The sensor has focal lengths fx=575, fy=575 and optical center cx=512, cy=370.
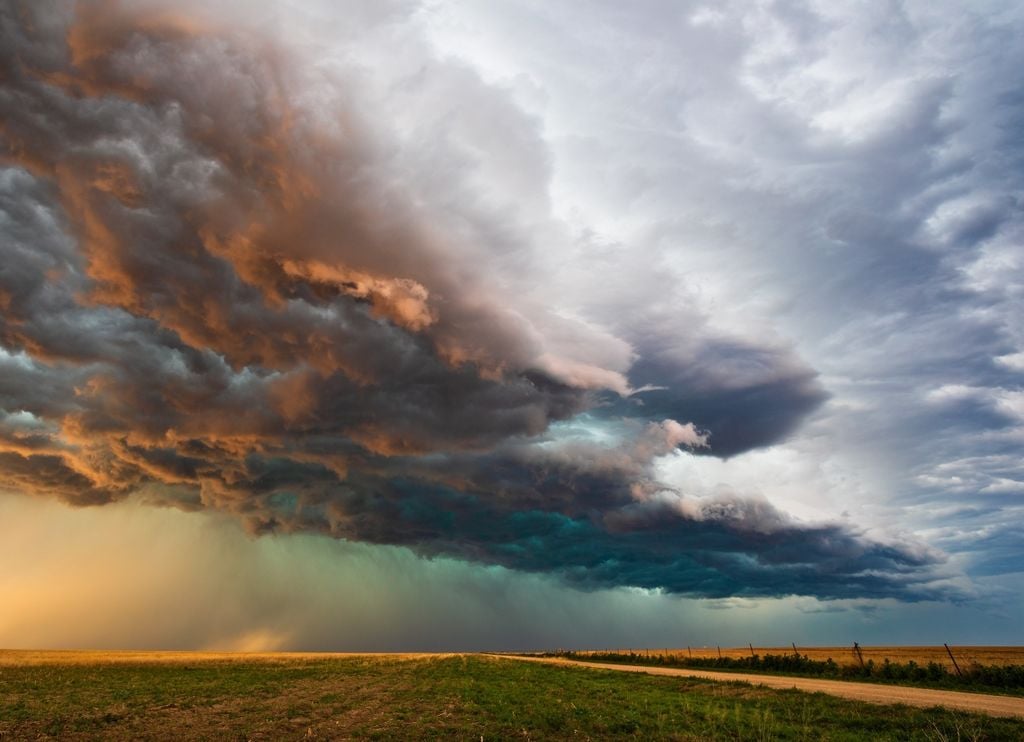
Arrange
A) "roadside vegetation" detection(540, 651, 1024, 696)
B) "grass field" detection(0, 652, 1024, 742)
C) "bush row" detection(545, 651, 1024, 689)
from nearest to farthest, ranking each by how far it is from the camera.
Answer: "grass field" detection(0, 652, 1024, 742)
"roadside vegetation" detection(540, 651, 1024, 696)
"bush row" detection(545, 651, 1024, 689)

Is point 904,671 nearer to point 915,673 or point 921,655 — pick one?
point 915,673

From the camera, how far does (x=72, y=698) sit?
3759cm

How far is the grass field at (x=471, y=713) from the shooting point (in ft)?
75.1

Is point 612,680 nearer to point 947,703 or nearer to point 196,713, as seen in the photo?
point 947,703

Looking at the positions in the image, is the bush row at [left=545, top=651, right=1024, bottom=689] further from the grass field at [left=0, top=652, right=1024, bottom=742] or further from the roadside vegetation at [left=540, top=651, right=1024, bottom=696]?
the grass field at [left=0, top=652, right=1024, bottom=742]

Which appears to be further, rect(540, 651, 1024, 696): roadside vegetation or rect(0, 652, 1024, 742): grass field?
rect(540, 651, 1024, 696): roadside vegetation

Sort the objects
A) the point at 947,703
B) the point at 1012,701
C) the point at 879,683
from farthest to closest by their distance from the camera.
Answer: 1. the point at 879,683
2. the point at 1012,701
3. the point at 947,703

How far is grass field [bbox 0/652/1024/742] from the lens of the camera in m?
22.9

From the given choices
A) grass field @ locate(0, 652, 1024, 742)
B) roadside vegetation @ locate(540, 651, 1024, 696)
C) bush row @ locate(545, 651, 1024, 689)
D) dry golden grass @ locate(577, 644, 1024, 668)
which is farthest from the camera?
dry golden grass @ locate(577, 644, 1024, 668)

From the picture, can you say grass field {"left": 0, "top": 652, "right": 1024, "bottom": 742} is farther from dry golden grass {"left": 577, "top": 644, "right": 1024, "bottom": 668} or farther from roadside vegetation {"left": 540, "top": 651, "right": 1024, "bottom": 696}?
dry golden grass {"left": 577, "top": 644, "right": 1024, "bottom": 668}

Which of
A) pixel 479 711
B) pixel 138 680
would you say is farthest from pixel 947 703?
pixel 138 680

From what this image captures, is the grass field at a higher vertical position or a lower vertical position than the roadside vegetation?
lower

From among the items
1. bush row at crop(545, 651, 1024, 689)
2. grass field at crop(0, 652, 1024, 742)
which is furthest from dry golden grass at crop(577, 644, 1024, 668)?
grass field at crop(0, 652, 1024, 742)

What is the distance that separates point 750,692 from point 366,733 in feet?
79.9
